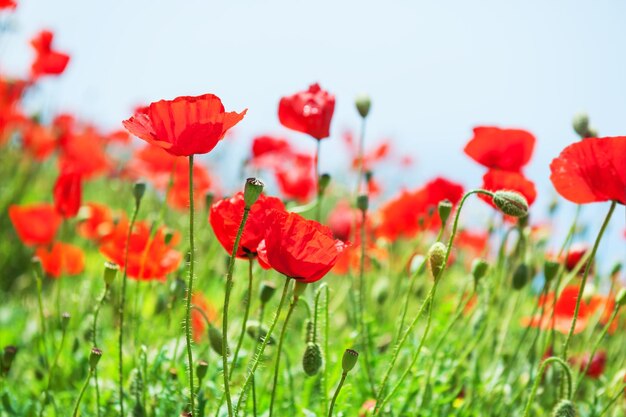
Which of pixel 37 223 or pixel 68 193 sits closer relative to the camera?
pixel 68 193

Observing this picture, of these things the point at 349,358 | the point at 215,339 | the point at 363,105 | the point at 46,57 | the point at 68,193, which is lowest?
the point at 215,339

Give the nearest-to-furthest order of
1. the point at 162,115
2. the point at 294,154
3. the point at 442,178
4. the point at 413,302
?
1. the point at 162,115
2. the point at 442,178
3. the point at 294,154
4. the point at 413,302

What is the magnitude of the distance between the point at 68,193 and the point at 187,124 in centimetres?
113

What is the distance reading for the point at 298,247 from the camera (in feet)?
3.94

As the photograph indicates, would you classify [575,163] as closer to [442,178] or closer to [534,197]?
[534,197]

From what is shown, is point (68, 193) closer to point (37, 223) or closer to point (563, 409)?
point (37, 223)

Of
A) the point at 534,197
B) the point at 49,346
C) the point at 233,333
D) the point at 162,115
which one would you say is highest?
the point at 162,115

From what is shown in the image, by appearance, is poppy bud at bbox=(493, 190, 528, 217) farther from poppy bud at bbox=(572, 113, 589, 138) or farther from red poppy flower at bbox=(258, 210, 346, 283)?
poppy bud at bbox=(572, 113, 589, 138)

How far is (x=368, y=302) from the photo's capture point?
3.09 metres

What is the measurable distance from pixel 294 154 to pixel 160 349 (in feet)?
4.20

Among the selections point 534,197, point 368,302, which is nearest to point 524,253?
point 534,197

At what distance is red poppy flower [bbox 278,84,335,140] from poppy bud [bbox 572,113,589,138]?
0.71 m

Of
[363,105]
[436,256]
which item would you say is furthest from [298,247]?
[363,105]

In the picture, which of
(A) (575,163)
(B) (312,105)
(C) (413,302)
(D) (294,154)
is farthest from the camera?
(C) (413,302)
